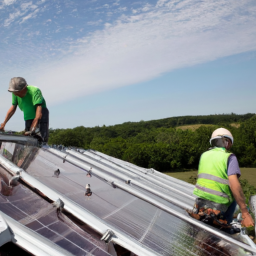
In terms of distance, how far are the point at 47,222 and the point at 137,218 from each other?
1192mm

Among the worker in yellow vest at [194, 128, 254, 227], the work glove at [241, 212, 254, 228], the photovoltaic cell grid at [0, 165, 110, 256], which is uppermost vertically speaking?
the worker in yellow vest at [194, 128, 254, 227]

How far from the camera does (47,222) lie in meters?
2.38

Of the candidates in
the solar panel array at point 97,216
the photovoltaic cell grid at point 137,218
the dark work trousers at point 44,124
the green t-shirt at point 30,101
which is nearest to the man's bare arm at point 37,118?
the green t-shirt at point 30,101

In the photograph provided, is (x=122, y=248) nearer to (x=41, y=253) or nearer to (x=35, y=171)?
(x=41, y=253)

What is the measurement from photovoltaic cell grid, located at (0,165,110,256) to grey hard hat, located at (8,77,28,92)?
3101 mm

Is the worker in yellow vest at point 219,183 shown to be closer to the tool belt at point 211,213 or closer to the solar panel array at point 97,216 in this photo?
the tool belt at point 211,213

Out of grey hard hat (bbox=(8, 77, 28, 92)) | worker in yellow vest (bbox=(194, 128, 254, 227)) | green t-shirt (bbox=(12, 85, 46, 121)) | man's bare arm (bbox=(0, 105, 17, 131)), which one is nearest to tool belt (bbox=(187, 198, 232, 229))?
worker in yellow vest (bbox=(194, 128, 254, 227))

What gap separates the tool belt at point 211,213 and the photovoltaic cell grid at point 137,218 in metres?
0.35

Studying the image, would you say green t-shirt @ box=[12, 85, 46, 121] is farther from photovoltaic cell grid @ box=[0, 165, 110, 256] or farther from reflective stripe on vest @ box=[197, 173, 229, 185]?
reflective stripe on vest @ box=[197, 173, 229, 185]

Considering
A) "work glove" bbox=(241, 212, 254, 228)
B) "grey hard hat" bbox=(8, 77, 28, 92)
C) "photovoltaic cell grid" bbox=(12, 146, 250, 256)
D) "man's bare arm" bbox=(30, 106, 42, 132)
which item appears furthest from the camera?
"man's bare arm" bbox=(30, 106, 42, 132)

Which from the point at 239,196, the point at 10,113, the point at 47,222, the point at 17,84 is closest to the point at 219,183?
the point at 239,196

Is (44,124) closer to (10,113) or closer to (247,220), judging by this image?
(10,113)

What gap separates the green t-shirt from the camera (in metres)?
5.76

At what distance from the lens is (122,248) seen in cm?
251
